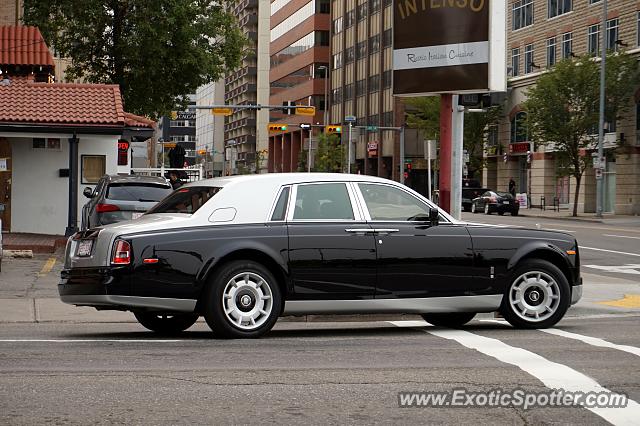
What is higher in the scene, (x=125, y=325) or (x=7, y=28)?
(x=7, y=28)

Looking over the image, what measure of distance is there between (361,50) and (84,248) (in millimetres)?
92363

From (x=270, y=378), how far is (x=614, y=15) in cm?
5556

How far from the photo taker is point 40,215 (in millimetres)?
31234

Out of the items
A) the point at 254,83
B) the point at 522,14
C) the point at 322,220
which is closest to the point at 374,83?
the point at 522,14

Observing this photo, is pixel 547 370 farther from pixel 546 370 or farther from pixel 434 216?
pixel 434 216

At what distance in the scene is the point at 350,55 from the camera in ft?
348

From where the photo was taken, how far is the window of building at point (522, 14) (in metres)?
73.0

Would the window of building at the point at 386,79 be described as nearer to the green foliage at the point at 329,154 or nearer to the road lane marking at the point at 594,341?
the green foliage at the point at 329,154

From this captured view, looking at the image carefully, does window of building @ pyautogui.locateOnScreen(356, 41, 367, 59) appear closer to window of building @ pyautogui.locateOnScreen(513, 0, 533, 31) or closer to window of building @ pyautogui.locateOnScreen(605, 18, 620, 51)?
window of building @ pyautogui.locateOnScreen(513, 0, 533, 31)

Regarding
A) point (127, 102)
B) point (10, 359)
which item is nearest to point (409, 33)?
point (10, 359)

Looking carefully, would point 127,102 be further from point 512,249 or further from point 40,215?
point 512,249

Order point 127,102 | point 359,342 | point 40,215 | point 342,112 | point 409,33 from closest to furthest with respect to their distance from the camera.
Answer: point 359,342 < point 409,33 < point 40,215 < point 127,102 < point 342,112

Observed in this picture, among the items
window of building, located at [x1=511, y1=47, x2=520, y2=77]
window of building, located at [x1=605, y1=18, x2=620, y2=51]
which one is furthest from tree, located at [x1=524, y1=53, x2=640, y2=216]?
window of building, located at [x1=511, y1=47, x2=520, y2=77]

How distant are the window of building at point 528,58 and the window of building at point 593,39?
8774 mm
